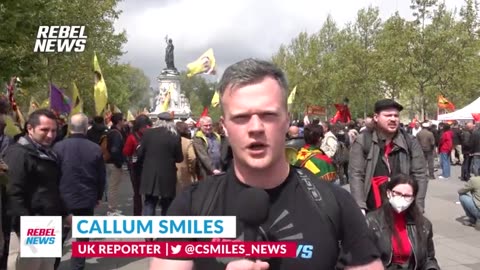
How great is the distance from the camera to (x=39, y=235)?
361 cm

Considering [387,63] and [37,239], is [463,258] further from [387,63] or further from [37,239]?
[387,63]

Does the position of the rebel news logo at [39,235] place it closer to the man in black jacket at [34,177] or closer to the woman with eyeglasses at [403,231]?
the man in black jacket at [34,177]

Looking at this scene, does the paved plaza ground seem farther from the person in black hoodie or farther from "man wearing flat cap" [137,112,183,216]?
the person in black hoodie

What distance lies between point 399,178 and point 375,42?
103 ft

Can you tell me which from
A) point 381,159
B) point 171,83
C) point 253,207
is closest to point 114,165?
point 381,159

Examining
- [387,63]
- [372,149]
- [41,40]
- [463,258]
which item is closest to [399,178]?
[372,149]

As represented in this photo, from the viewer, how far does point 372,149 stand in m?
5.23

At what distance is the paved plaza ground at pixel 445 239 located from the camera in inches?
257

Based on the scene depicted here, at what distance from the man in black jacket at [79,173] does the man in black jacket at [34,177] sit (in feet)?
3.01

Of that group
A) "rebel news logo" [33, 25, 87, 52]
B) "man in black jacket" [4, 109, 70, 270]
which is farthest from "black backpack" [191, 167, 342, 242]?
"rebel news logo" [33, 25, 87, 52]

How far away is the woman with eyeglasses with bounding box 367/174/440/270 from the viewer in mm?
4340

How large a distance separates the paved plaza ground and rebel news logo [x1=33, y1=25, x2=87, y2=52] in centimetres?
487

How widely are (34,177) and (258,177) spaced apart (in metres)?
3.79

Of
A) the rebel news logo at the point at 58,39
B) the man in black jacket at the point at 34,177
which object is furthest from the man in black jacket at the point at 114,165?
the rebel news logo at the point at 58,39
